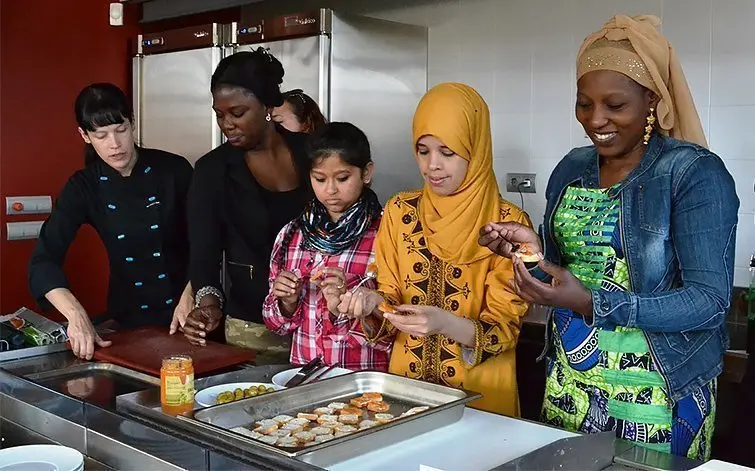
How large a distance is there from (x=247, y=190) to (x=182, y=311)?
441 millimetres

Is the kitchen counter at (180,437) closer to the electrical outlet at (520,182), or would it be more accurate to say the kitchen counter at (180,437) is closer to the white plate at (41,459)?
the white plate at (41,459)

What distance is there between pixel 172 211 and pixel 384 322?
1.07 metres

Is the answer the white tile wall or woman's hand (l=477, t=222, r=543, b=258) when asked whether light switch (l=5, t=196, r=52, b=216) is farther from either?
woman's hand (l=477, t=222, r=543, b=258)

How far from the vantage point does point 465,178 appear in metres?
1.89

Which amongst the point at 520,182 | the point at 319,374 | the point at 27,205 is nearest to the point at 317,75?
the point at 520,182

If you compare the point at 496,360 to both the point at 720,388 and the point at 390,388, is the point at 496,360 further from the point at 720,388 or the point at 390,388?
the point at 720,388

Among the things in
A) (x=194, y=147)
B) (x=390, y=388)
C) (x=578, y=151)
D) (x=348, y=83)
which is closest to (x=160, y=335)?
(x=390, y=388)

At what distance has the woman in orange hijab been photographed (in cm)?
183

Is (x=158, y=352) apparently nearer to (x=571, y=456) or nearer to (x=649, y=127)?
(x=571, y=456)

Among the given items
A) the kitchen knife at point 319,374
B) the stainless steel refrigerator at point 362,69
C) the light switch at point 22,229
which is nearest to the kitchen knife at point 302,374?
the kitchen knife at point 319,374

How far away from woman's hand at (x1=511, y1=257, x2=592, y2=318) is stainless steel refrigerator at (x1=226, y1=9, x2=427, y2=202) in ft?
6.87

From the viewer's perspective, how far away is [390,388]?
1.67 metres

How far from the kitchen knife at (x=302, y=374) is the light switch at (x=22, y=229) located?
2446 millimetres

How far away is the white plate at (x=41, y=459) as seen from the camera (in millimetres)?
1475
